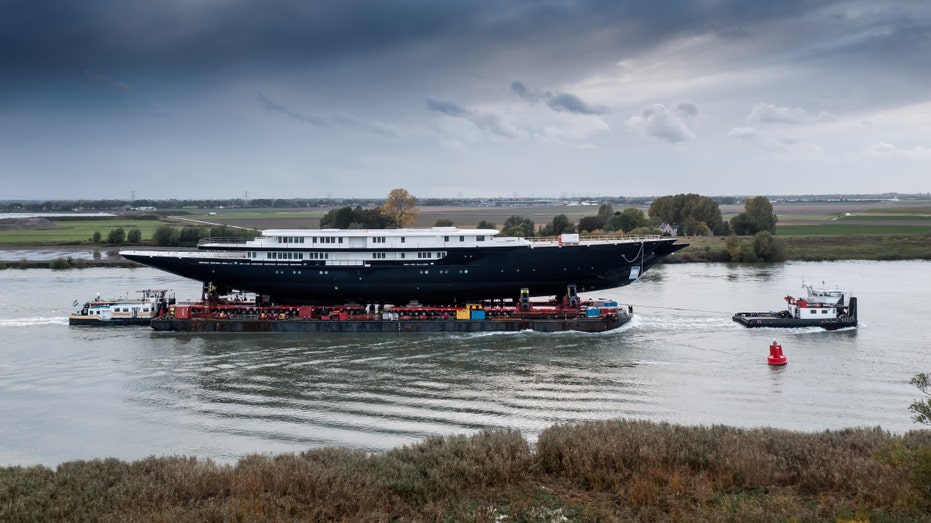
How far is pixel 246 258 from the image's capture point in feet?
123

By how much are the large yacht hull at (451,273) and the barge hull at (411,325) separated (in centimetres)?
258

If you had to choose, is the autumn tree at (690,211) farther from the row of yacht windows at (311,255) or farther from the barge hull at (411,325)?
the row of yacht windows at (311,255)

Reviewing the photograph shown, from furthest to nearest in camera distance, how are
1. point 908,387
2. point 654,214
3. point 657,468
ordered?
point 654,214 → point 908,387 → point 657,468

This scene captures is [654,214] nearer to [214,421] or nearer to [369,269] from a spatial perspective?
[369,269]

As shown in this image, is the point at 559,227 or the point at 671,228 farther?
the point at 671,228

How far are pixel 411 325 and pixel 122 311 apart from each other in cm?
1474

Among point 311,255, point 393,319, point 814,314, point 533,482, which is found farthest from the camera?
point 311,255

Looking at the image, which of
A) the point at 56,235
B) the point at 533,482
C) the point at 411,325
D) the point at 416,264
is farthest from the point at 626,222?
the point at 56,235

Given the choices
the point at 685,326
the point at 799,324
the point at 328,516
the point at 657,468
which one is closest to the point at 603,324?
the point at 685,326

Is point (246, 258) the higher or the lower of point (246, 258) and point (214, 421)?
the higher

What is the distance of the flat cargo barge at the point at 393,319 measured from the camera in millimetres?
34625

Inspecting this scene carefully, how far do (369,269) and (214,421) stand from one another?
15994 millimetres

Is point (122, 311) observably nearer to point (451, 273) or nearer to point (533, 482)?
point (451, 273)

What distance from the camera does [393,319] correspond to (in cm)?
3522
